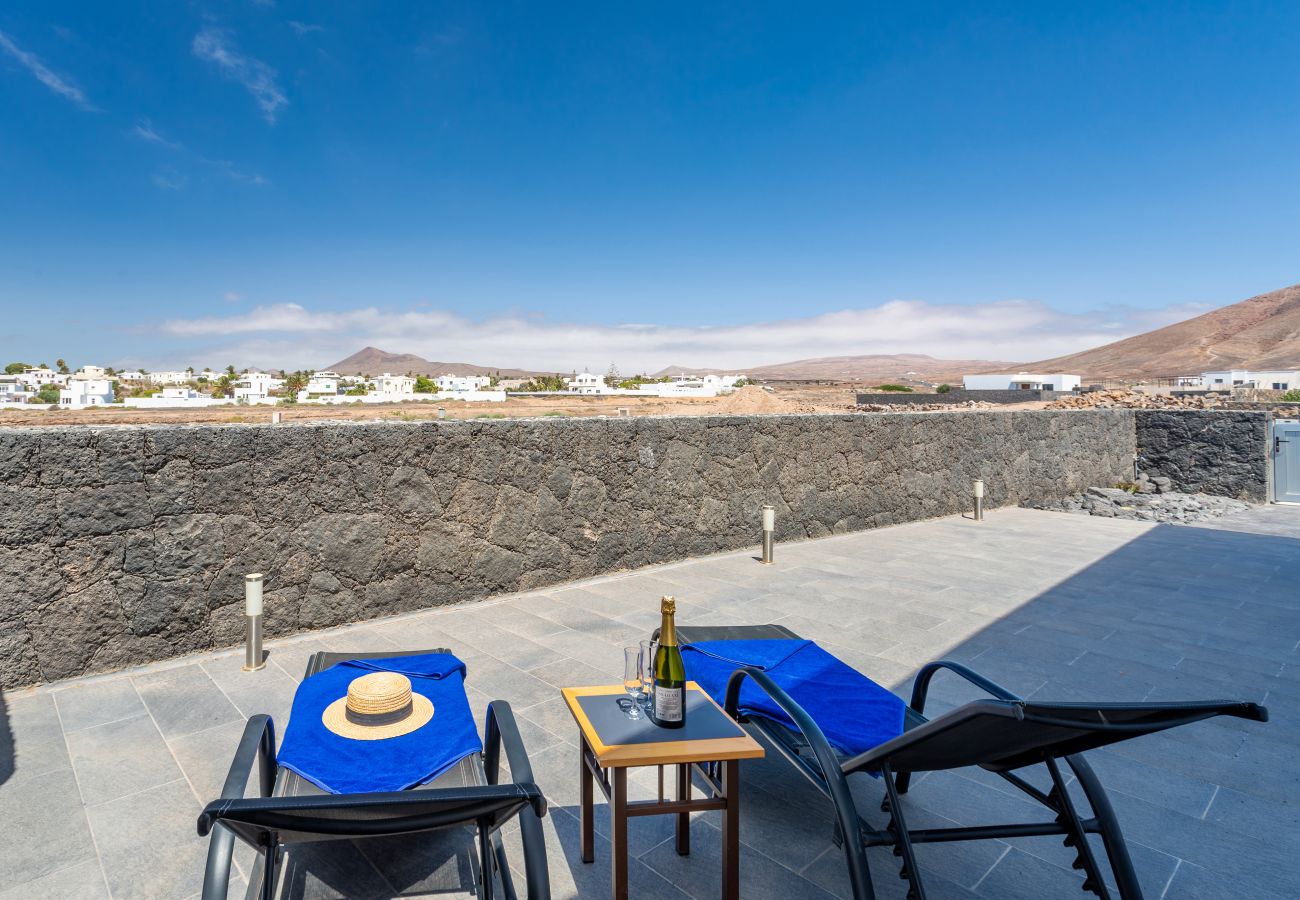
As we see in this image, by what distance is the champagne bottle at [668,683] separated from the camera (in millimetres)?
1878

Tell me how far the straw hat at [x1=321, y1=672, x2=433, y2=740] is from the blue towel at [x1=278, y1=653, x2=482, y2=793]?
3cm

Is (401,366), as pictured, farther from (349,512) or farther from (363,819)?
(363,819)

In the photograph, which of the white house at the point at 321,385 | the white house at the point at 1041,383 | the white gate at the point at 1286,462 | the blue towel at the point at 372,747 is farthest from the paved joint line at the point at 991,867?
the white house at the point at 1041,383

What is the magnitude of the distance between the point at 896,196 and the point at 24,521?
33.0 metres

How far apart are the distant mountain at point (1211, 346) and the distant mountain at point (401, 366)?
71.6m

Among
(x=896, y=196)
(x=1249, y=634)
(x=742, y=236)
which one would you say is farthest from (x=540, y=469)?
(x=742, y=236)

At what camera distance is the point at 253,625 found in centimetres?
365

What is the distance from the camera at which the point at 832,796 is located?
66.6 inches

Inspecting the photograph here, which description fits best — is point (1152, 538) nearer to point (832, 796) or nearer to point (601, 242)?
point (832, 796)

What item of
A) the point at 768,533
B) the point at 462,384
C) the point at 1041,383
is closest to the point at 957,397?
the point at 1041,383

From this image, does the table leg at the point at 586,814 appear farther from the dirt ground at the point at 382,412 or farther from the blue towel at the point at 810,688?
the dirt ground at the point at 382,412

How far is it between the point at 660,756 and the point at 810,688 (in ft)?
2.91

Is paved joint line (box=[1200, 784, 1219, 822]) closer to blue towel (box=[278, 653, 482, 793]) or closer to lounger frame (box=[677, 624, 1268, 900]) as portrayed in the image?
lounger frame (box=[677, 624, 1268, 900])

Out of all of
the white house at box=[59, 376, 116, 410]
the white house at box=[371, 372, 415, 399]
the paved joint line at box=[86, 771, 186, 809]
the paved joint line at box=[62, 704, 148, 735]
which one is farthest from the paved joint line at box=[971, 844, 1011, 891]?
the white house at box=[371, 372, 415, 399]
